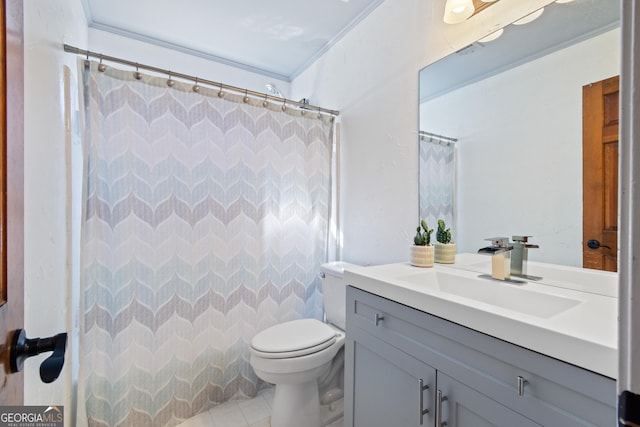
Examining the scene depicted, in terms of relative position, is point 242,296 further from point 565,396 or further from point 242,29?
point 242,29

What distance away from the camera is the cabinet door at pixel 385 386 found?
86 centimetres

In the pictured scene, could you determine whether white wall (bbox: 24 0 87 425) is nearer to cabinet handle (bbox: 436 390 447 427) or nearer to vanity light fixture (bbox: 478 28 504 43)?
cabinet handle (bbox: 436 390 447 427)

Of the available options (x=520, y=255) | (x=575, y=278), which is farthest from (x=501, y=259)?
(x=575, y=278)

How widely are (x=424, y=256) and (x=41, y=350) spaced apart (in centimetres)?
122

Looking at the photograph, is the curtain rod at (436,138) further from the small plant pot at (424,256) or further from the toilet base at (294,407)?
the toilet base at (294,407)

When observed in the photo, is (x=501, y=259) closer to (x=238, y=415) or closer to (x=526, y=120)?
(x=526, y=120)

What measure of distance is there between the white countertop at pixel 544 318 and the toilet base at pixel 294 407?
29.1 inches

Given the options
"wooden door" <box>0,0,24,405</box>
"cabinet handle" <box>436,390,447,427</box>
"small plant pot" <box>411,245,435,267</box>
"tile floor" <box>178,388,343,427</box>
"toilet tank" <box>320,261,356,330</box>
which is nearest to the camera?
"wooden door" <box>0,0,24,405</box>

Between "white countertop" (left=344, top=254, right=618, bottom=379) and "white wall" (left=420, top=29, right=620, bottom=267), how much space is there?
194mm

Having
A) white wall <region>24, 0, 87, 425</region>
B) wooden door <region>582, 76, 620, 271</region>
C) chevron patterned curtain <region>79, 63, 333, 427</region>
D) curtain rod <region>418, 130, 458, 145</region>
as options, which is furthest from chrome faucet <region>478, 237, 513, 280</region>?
white wall <region>24, 0, 87, 425</region>

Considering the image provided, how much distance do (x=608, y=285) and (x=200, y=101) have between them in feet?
6.36

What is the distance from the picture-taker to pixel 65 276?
1.30 meters

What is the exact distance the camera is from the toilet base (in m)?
1.42

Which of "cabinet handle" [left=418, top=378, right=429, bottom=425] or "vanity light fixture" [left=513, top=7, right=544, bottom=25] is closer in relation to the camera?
"cabinet handle" [left=418, top=378, right=429, bottom=425]
